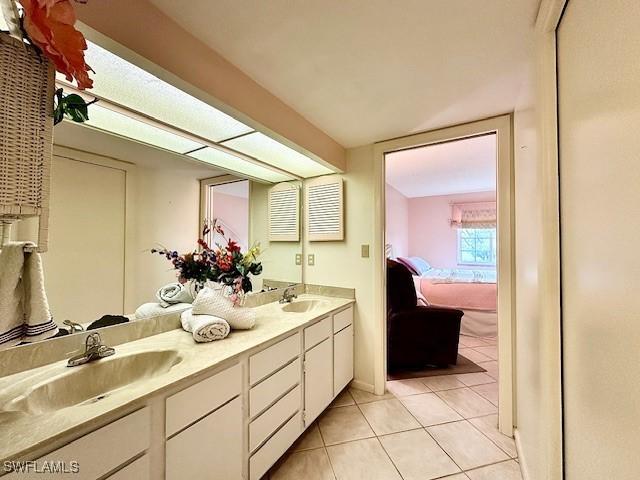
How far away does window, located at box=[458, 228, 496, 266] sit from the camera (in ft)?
18.7

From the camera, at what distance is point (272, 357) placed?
132 centimetres

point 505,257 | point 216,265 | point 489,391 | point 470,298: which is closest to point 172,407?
point 216,265

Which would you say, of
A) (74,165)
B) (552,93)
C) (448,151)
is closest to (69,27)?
(74,165)

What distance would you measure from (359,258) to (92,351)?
181 centimetres

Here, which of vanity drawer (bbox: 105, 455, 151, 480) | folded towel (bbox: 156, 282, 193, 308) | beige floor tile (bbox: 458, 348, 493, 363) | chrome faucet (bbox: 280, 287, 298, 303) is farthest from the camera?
beige floor tile (bbox: 458, 348, 493, 363)

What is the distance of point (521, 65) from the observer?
126cm

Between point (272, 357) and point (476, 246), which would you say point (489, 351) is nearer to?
point (272, 357)

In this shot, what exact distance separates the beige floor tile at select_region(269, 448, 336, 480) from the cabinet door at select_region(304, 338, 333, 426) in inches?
6.5

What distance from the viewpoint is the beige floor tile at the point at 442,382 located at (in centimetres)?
227

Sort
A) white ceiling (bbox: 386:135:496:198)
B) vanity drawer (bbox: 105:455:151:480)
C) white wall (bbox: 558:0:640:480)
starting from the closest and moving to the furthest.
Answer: white wall (bbox: 558:0:640:480), vanity drawer (bbox: 105:455:151:480), white ceiling (bbox: 386:135:496:198)

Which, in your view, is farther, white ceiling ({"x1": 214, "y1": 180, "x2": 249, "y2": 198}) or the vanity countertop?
white ceiling ({"x1": 214, "y1": 180, "x2": 249, "y2": 198})

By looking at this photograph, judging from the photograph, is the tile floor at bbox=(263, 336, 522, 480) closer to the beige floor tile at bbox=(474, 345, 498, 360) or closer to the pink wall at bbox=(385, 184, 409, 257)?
the beige floor tile at bbox=(474, 345, 498, 360)

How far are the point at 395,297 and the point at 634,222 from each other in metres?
2.06

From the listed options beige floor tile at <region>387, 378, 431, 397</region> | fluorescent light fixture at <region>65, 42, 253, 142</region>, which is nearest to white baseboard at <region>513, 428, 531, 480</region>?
beige floor tile at <region>387, 378, 431, 397</region>
